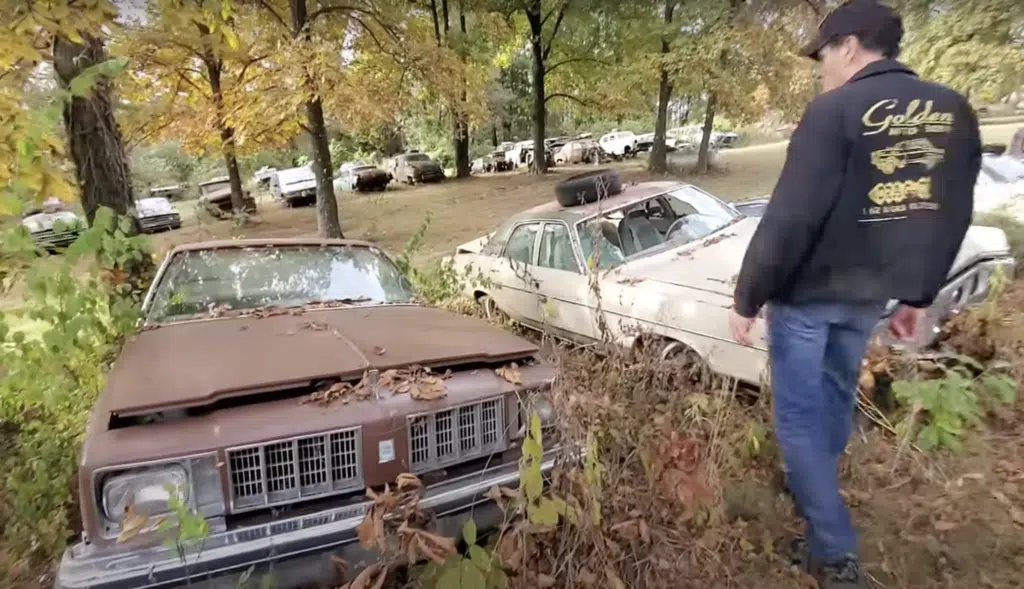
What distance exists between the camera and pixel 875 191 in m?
2.28

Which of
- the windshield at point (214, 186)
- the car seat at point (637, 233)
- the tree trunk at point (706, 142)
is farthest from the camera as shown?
the windshield at point (214, 186)

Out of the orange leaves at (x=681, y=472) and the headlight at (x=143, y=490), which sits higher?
the headlight at (x=143, y=490)

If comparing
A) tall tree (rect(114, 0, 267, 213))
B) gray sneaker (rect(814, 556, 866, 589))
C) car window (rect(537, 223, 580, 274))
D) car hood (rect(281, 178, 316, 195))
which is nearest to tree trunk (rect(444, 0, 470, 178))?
tall tree (rect(114, 0, 267, 213))

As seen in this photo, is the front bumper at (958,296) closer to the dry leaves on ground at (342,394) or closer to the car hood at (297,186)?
the dry leaves on ground at (342,394)

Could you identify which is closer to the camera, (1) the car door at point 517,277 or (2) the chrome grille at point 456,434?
(2) the chrome grille at point 456,434

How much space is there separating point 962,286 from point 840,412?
2550 millimetres

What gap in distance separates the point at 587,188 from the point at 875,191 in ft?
11.8

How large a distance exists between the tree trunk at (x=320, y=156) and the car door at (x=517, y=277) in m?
7.44

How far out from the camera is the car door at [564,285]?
204 inches

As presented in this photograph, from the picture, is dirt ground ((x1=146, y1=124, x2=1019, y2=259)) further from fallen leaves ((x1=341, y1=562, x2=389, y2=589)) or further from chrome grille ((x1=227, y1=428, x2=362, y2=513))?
fallen leaves ((x1=341, y1=562, x2=389, y2=589))

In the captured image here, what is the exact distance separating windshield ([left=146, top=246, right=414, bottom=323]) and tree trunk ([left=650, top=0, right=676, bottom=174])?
16129 mm

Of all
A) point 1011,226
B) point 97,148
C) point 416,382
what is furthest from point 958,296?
point 97,148

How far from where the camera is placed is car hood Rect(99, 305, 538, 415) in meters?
2.43

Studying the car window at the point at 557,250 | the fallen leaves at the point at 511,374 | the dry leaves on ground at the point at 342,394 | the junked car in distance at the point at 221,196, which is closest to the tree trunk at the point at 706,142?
the junked car in distance at the point at 221,196
